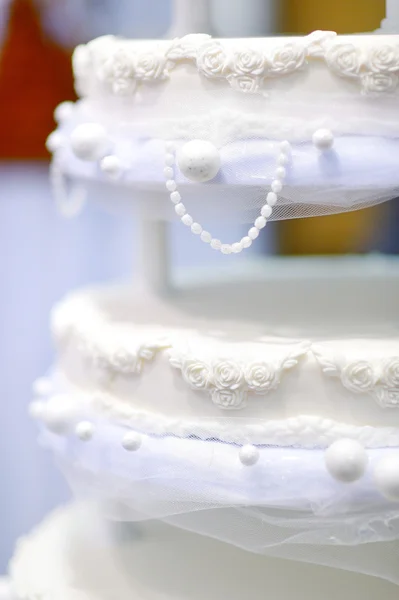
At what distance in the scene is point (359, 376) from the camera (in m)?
0.98

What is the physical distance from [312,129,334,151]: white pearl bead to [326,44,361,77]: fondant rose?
2.6 inches

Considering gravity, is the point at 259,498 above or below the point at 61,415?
below

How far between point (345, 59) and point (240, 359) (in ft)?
1.14

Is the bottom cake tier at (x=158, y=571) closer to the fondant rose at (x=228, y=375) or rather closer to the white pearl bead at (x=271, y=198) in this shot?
the fondant rose at (x=228, y=375)

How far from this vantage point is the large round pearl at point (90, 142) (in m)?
1.08

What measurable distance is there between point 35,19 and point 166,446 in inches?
68.8

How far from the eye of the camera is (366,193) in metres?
1.00

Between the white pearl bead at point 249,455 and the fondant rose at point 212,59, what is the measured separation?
16.5 inches

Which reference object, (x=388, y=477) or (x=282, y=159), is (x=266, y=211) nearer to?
(x=282, y=159)

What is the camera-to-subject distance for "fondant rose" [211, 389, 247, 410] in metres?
1.01

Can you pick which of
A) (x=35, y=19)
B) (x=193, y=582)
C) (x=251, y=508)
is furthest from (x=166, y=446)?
(x=35, y=19)

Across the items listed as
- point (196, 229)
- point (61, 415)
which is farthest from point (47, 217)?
point (196, 229)

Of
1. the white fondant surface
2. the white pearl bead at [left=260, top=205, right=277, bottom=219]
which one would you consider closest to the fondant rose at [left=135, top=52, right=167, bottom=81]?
the white pearl bead at [left=260, top=205, right=277, bottom=219]

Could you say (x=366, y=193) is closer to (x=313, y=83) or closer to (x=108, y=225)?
(x=313, y=83)
